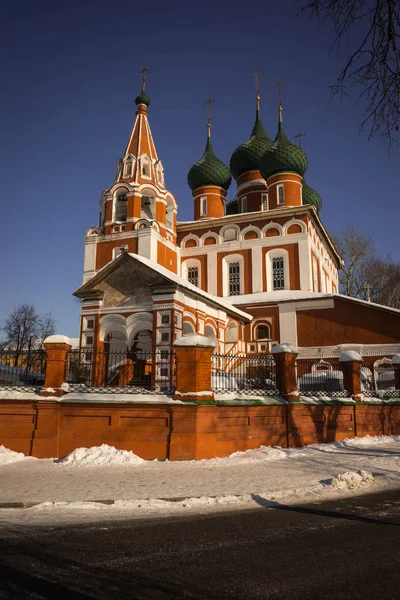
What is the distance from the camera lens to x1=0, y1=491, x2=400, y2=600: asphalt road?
10.2 ft

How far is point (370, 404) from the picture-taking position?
12969 millimetres

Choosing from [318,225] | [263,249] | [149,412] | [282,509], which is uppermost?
[318,225]

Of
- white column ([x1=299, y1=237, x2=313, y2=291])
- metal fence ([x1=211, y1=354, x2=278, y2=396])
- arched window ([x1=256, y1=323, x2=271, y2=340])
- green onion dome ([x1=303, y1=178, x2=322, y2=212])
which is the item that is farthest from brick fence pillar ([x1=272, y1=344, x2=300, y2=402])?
green onion dome ([x1=303, y1=178, x2=322, y2=212])

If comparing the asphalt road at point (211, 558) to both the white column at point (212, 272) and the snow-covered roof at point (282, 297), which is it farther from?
the white column at point (212, 272)

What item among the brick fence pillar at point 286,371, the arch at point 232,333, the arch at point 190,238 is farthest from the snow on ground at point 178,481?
the arch at point 190,238

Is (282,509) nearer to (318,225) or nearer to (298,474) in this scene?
(298,474)

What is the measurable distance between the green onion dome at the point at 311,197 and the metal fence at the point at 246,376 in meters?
25.5

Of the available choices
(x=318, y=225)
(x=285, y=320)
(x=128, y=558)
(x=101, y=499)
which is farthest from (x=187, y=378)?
(x=318, y=225)

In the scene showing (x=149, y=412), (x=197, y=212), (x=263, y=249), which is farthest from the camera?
(x=197, y=212)

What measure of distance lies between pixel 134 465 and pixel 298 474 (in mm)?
2756

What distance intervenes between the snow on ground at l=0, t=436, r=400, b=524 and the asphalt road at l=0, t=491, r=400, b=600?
2.10ft

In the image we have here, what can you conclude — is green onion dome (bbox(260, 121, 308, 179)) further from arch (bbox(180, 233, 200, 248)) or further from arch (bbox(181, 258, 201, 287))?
arch (bbox(181, 258, 201, 287))

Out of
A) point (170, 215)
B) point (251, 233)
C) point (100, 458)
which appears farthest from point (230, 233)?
point (100, 458)

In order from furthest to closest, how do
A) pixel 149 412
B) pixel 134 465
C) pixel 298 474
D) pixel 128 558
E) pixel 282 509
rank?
1. pixel 149 412
2. pixel 134 465
3. pixel 298 474
4. pixel 282 509
5. pixel 128 558
